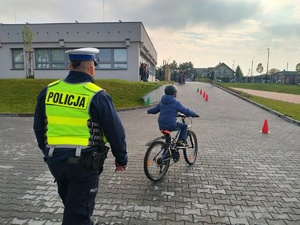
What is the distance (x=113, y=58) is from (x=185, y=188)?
67.0 feet

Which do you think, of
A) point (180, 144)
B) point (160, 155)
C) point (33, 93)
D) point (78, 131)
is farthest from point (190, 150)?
point (33, 93)

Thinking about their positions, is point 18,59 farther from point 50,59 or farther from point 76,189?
point 76,189

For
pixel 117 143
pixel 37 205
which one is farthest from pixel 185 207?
pixel 37 205

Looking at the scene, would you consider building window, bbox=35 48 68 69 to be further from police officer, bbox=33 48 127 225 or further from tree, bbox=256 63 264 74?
tree, bbox=256 63 264 74

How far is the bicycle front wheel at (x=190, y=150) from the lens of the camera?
5.41 meters

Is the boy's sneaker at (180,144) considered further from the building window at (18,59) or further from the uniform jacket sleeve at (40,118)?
the building window at (18,59)

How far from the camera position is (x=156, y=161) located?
4.65 metres

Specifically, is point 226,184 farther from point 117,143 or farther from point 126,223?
point 117,143

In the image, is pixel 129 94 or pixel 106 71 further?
pixel 106 71

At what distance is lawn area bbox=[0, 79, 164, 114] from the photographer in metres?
13.7

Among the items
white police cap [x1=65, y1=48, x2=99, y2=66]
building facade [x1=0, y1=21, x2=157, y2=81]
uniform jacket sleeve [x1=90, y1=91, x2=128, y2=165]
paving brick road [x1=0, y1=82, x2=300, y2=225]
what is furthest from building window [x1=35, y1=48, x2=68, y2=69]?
uniform jacket sleeve [x1=90, y1=91, x2=128, y2=165]

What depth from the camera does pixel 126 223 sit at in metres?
3.23

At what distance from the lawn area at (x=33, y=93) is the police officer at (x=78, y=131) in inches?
447

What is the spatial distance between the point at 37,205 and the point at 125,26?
20984 mm
